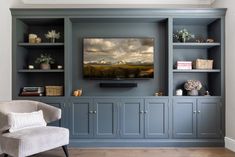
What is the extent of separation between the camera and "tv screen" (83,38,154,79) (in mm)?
4461

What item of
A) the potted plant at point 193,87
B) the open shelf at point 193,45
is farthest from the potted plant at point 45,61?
the potted plant at point 193,87

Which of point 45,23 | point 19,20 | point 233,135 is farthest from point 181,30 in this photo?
point 19,20

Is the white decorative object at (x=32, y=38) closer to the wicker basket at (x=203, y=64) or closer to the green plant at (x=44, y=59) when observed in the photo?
the green plant at (x=44, y=59)

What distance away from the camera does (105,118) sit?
4.17m

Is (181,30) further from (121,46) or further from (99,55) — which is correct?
(99,55)

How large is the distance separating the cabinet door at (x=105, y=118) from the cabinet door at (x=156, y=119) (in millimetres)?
545

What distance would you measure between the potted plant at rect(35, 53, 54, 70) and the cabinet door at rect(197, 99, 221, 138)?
8.85 feet

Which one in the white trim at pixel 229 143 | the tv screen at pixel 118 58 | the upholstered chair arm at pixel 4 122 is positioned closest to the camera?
the upholstered chair arm at pixel 4 122

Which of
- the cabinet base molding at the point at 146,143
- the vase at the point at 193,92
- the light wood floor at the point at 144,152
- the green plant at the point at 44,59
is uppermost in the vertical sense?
the green plant at the point at 44,59

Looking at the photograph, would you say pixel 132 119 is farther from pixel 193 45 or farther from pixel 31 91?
pixel 31 91

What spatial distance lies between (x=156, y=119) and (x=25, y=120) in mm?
2090

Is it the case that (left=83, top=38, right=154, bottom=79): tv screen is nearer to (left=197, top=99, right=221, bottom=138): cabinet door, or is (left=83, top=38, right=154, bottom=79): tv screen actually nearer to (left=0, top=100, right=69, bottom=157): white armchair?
(left=197, top=99, right=221, bottom=138): cabinet door

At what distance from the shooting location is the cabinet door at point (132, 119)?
4.17 m

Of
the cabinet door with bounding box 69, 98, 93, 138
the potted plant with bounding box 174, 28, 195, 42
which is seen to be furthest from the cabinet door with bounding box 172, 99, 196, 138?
the cabinet door with bounding box 69, 98, 93, 138
